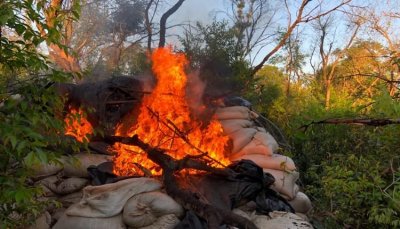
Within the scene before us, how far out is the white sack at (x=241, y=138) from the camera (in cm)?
579

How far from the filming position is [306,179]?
7477mm

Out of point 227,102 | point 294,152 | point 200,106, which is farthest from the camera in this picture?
point 294,152

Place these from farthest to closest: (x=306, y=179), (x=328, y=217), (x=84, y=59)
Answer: (x=84, y=59) < (x=306, y=179) < (x=328, y=217)

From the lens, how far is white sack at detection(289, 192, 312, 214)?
534 centimetres

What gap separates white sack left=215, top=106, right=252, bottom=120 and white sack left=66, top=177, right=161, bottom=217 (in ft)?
6.26

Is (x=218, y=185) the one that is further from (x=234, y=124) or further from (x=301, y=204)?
(x=234, y=124)

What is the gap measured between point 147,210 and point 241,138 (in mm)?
2006

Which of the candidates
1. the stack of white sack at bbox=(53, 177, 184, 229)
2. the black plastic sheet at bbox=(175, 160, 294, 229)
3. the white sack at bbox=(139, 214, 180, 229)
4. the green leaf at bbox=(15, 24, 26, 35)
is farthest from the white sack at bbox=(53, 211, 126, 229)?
the green leaf at bbox=(15, 24, 26, 35)

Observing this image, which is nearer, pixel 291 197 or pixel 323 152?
pixel 291 197

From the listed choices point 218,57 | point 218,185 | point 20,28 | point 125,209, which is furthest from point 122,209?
point 218,57

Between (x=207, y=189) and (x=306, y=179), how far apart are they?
131 inches

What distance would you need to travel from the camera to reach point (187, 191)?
439cm

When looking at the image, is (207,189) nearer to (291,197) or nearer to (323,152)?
(291,197)

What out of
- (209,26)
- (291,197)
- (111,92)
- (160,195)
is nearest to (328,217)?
(291,197)
